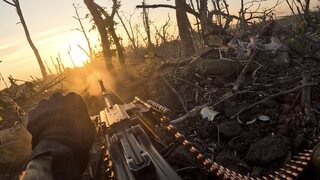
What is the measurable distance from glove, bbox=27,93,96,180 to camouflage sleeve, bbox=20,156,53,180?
0.04 m

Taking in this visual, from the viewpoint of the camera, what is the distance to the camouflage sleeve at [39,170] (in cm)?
237

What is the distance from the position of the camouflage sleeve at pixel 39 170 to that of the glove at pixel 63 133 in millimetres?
39

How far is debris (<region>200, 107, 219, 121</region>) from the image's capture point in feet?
21.0

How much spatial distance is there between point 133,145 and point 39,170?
2.29 ft

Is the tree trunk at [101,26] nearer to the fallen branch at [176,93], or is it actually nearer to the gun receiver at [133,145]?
the fallen branch at [176,93]

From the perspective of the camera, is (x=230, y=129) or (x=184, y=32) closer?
(x=230, y=129)

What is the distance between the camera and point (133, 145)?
2.63 metres

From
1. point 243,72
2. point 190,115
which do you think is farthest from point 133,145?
point 243,72

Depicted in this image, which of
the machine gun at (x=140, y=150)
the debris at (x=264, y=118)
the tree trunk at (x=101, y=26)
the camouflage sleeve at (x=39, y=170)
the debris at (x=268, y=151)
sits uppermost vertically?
the tree trunk at (x=101, y=26)

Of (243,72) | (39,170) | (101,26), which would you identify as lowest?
(243,72)

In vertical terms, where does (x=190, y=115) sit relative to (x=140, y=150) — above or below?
below

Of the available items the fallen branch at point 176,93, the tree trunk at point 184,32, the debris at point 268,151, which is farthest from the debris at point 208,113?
the tree trunk at point 184,32

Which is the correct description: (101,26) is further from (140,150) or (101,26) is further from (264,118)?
(140,150)

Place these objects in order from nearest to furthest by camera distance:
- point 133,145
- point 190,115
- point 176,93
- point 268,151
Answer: point 133,145 → point 268,151 → point 190,115 → point 176,93
